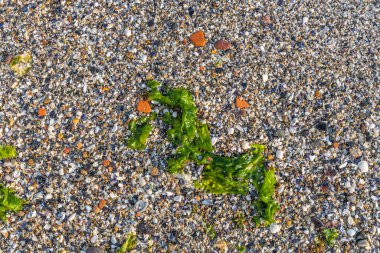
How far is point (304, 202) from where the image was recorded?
382 cm

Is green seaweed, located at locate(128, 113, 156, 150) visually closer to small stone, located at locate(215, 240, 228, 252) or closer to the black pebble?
the black pebble

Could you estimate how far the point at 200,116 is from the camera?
400 cm

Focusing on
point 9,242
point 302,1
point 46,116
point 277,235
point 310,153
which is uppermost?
point 302,1

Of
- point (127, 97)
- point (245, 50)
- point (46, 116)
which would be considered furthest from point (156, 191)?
point (245, 50)

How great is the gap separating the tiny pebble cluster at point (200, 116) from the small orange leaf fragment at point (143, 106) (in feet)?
0.11

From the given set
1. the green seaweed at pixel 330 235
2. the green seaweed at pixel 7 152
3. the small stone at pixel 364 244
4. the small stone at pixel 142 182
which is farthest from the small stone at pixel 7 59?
the small stone at pixel 364 244

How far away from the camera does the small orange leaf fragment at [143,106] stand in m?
4.00

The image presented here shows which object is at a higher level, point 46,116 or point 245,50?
point 245,50

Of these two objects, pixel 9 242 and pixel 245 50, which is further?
pixel 245 50

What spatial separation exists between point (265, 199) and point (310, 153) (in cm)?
62

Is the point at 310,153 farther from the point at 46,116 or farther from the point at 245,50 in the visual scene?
the point at 46,116

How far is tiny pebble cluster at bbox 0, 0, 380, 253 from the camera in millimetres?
3719

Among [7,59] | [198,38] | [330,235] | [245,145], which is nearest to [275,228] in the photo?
[330,235]

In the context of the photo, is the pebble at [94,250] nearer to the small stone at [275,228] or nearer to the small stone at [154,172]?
the small stone at [154,172]
